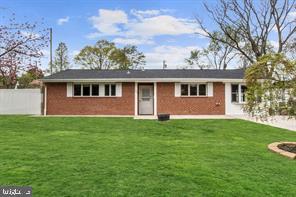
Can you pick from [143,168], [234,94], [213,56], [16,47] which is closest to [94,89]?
[234,94]

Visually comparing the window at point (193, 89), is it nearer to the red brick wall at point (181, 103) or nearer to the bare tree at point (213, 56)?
the red brick wall at point (181, 103)

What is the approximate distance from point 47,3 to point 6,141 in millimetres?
11442

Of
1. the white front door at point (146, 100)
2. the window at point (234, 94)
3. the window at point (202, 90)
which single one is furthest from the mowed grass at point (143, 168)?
the window at point (234, 94)

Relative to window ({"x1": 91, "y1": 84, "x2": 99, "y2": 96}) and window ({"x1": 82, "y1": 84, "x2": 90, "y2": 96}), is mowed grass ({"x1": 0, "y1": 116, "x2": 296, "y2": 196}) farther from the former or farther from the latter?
window ({"x1": 82, "y1": 84, "x2": 90, "y2": 96})

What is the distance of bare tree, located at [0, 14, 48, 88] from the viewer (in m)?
14.3

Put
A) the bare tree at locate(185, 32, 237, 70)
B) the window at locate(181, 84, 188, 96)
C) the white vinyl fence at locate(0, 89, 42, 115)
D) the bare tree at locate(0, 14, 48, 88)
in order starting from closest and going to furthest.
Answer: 1. the bare tree at locate(0, 14, 48, 88)
2. the window at locate(181, 84, 188, 96)
3. the white vinyl fence at locate(0, 89, 42, 115)
4. the bare tree at locate(185, 32, 237, 70)

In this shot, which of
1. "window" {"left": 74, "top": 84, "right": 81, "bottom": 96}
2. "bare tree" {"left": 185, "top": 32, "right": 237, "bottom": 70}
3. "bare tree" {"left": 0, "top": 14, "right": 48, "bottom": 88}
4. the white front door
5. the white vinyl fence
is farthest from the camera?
"bare tree" {"left": 185, "top": 32, "right": 237, "bottom": 70}

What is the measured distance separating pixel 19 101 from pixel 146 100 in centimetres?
924

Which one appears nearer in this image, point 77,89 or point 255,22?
point 77,89

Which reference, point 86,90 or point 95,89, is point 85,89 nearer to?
point 86,90

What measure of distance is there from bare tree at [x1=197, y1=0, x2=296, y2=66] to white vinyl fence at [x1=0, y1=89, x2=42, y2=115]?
60.6 feet

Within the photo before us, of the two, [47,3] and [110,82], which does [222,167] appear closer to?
[47,3]

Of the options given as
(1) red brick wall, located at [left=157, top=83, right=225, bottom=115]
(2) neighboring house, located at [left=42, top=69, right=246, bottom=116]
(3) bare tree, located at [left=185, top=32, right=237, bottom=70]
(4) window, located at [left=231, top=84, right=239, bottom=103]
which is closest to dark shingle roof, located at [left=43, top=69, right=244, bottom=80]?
(2) neighboring house, located at [left=42, top=69, right=246, bottom=116]

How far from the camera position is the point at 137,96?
24.2m
